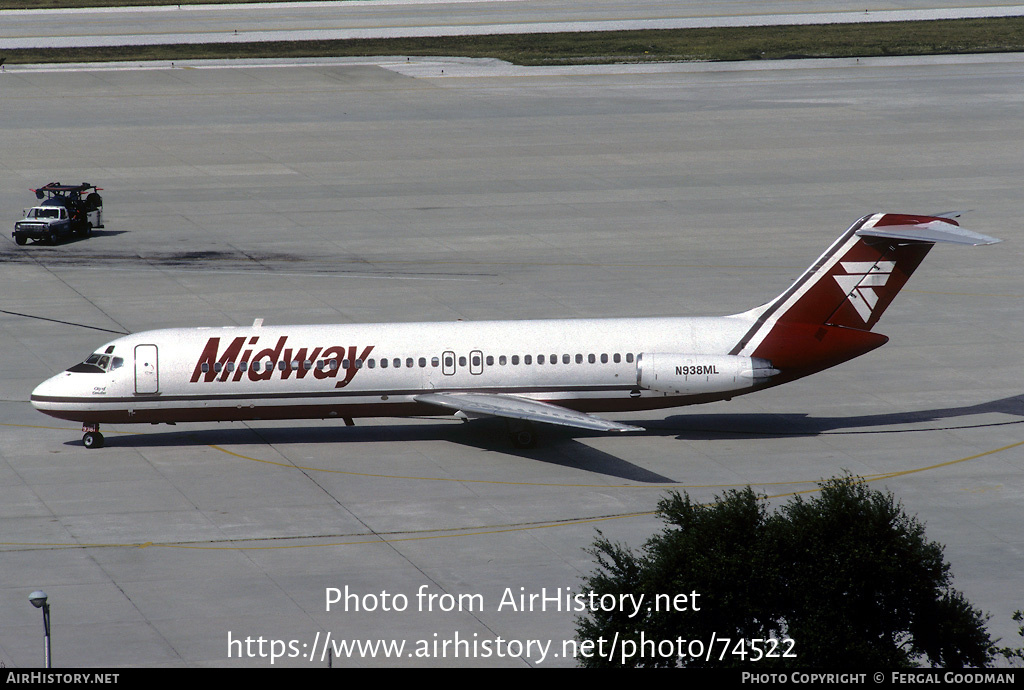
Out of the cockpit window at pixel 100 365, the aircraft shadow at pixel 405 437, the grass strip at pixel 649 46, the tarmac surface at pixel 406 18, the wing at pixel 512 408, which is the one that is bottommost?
the aircraft shadow at pixel 405 437

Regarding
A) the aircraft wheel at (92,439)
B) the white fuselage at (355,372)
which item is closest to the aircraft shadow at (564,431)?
the aircraft wheel at (92,439)

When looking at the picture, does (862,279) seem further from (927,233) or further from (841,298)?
(927,233)

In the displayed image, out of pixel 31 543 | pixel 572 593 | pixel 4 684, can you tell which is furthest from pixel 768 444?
pixel 4 684

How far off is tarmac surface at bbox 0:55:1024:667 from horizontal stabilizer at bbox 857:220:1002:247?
5.82 metres

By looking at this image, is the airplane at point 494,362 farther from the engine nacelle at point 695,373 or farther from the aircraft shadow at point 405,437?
the aircraft shadow at point 405,437

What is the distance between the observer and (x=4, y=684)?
20.7 m

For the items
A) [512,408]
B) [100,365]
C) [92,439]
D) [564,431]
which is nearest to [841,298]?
[564,431]

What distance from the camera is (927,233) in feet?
125

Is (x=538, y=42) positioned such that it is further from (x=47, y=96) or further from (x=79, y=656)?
(x=79, y=656)

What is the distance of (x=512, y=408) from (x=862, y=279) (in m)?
10.8

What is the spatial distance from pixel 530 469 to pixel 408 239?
2661cm

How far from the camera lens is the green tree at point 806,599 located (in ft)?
73.6

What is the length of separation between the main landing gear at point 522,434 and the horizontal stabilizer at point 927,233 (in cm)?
1089

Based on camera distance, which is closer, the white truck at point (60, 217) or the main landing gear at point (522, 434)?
the main landing gear at point (522, 434)
